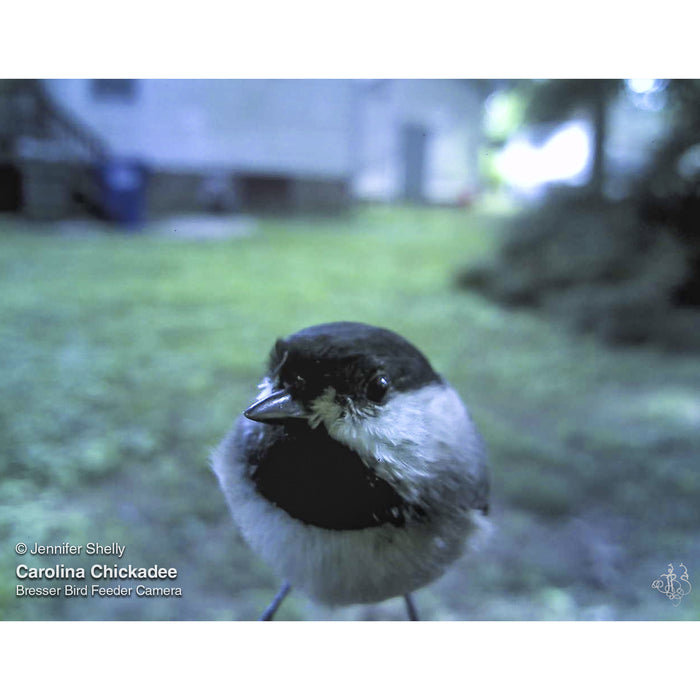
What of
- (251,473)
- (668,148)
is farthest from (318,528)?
(668,148)

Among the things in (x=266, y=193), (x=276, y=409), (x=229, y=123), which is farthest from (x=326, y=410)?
(x=266, y=193)

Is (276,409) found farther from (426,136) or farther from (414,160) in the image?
(414,160)

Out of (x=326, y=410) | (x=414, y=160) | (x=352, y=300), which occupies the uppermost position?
(x=414, y=160)

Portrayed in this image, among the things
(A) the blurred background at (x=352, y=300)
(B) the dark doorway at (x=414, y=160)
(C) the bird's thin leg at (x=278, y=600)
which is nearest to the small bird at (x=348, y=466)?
(C) the bird's thin leg at (x=278, y=600)

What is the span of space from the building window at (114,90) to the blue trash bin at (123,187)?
0.50m

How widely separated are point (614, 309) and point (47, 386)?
2.51m

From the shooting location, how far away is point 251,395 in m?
1.14

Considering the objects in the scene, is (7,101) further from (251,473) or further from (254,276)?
(251,473)

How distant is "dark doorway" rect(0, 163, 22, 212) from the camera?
6.65 ft

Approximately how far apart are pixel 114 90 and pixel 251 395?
922 millimetres

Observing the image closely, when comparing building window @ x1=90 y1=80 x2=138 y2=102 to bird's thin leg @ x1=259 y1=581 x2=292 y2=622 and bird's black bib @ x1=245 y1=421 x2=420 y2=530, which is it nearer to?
bird's black bib @ x1=245 y1=421 x2=420 y2=530

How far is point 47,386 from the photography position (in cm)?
203

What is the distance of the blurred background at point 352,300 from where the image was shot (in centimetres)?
164

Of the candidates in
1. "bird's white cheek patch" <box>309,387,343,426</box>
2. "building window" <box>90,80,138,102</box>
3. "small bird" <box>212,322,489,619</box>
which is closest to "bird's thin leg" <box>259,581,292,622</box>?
"small bird" <box>212,322,489,619</box>
